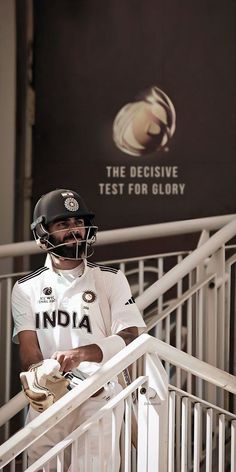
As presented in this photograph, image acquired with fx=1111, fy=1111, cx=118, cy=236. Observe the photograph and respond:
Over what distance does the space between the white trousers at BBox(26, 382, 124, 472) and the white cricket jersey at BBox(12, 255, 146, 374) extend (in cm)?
15

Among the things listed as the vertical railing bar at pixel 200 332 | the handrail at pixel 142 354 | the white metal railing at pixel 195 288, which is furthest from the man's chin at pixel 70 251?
the vertical railing bar at pixel 200 332

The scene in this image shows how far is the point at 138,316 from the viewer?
4.87 metres

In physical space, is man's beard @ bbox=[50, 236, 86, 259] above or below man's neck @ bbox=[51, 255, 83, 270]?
above

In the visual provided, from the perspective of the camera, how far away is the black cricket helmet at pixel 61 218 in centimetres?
481

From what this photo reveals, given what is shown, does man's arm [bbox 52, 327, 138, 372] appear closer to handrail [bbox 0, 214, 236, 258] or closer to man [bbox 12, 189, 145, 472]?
man [bbox 12, 189, 145, 472]

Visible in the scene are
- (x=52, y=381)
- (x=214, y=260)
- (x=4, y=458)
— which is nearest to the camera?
(x=4, y=458)

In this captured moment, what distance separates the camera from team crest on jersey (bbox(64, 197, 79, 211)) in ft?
15.8

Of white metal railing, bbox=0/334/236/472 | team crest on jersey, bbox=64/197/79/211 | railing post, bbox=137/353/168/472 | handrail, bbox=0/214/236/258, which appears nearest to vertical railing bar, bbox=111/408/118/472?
white metal railing, bbox=0/334/236/472

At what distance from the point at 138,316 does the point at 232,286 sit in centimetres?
170

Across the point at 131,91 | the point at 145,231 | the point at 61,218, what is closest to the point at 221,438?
the point at 61,218

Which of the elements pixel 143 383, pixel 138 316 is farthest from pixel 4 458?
pixel 138 316

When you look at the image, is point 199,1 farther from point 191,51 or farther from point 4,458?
point 4,458

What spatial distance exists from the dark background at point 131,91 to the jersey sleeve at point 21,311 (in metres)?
2.71

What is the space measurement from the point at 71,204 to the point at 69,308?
454 mm
